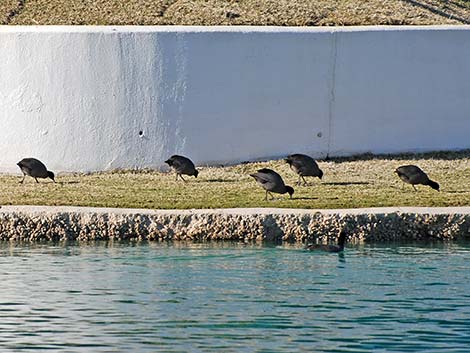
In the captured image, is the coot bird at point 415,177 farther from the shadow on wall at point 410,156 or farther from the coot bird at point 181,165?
the shadow on wall at point 410,156

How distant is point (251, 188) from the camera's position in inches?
853

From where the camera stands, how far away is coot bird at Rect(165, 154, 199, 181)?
22.0 metres

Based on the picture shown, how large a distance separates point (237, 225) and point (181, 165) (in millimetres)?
3861

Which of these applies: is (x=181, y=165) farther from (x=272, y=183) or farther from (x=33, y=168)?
(x=272, y=183)

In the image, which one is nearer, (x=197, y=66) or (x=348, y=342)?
(x=348, y=342)

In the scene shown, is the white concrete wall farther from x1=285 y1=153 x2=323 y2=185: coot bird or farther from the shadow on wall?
x1=285 y1=153 x2=323 y2=185: coot bird

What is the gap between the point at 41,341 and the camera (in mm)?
13070

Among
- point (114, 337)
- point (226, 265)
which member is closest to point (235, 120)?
point (226, 265)

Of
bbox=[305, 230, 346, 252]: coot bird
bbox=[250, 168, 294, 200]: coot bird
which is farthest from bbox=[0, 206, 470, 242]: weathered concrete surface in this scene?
bbox=[250, 168, 294, 200]: coot bird

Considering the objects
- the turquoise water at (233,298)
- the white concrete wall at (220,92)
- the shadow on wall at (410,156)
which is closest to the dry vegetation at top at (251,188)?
the shadow on wall at (410,156)

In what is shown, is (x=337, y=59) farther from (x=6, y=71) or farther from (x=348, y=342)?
(x=348, y=342)

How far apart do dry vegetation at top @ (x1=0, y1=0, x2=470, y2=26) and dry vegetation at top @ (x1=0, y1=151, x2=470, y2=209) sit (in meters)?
2.78

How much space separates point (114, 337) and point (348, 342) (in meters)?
2.01

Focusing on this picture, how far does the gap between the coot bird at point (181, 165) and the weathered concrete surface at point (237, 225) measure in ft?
11.0
